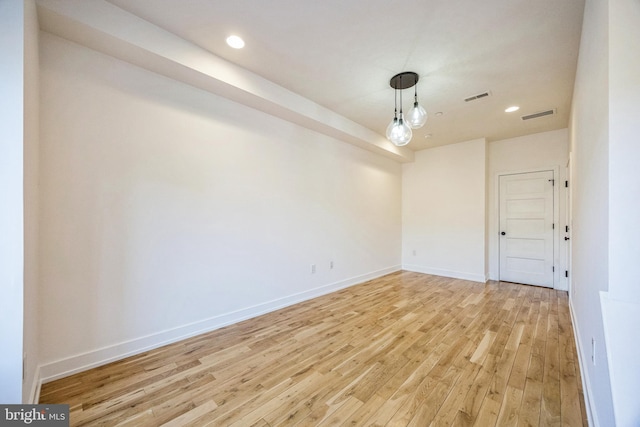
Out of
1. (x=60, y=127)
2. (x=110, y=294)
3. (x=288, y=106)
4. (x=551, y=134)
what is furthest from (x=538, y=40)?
(x=110, y=294)

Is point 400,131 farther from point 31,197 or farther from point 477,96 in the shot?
point 31,197

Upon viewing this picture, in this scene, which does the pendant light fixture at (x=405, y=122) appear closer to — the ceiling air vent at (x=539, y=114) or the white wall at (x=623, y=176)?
the white wall at (x=623, y=176)

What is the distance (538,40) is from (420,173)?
11.4 ft

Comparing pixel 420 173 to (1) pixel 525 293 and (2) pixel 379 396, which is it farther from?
(2) pixel 379 396

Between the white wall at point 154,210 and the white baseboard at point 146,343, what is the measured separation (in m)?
0.01

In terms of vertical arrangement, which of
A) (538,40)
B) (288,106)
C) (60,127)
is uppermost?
(538,40)

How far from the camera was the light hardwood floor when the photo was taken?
153 centimetres

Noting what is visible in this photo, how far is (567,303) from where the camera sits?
355 centimetres

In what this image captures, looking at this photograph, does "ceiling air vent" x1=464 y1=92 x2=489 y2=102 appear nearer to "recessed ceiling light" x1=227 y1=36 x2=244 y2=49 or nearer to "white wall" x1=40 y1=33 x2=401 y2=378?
"white wall" x1=40 y1=33 x2=401 y2=378

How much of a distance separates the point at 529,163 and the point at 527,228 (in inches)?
47.6

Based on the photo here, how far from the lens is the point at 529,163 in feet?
14.9

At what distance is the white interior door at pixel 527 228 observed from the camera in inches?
172

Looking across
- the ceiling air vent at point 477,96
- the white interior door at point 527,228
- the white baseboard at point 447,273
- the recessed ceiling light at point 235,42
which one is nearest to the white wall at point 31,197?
the recessed ceiling light at point 235,42

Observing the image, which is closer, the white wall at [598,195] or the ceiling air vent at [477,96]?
the white wall at [598,195]
